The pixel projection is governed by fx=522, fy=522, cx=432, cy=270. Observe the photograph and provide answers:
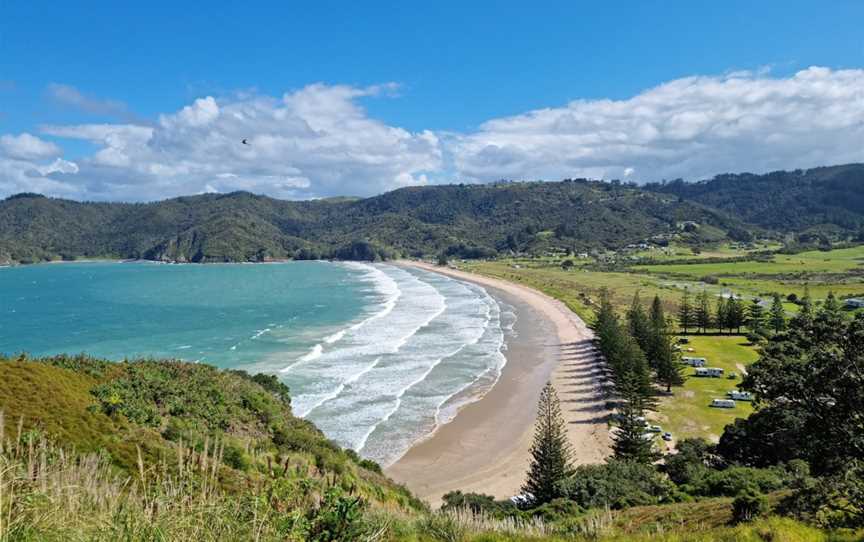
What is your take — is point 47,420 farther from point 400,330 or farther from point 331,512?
point 400,330

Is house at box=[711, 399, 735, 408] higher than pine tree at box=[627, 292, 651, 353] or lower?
lower

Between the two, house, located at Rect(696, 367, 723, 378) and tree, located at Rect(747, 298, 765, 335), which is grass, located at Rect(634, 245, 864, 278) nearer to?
tree, located at Rect(747, 298, 765, 335)

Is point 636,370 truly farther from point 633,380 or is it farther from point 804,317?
point 804,317

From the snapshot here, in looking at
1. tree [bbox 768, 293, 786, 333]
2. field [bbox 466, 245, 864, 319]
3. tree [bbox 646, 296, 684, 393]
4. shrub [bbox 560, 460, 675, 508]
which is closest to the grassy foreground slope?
shrub [bbox 560, 460, 675, 508]

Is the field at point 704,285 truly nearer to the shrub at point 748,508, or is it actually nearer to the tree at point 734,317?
the tree at point 734,317

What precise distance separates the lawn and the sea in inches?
494

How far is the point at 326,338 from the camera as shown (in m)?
55.2

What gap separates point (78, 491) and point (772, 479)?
18.3 m

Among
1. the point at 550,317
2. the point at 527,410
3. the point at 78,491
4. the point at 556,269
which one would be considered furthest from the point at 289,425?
the point at 556,269

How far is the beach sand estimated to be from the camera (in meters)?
24.9

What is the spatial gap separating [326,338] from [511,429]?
28.7 metres

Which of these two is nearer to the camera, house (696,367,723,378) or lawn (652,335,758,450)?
lawn (652,335,758,450)

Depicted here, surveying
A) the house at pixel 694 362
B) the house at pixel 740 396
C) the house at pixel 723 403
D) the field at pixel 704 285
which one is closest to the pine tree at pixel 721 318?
the field at pixel 704 285

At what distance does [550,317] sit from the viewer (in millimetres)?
69438
